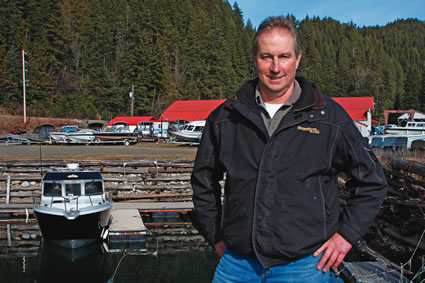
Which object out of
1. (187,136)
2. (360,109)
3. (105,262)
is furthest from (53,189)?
(360,109)

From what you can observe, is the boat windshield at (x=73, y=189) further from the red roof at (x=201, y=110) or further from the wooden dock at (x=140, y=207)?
the red roof at (x=201, y=110)

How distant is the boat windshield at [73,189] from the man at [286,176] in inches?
473

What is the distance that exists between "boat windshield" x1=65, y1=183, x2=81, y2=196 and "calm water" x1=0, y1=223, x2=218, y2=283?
5.91ft

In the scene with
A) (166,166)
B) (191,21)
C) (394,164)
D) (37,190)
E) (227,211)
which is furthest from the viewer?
(191,21)

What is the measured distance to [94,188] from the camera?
46.9ft

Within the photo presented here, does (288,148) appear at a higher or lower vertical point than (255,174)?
higher

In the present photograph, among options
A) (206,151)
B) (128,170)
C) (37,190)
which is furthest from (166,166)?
(206,151)

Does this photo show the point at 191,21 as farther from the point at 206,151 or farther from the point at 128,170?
the point at 206,151

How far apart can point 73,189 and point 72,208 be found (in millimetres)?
1003

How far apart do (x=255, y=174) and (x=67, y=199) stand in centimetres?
1196

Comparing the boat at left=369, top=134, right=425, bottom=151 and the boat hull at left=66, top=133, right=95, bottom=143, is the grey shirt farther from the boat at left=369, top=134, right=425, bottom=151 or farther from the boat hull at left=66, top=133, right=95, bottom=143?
the boat hull at left=66, top=133, right=95, bottom=143

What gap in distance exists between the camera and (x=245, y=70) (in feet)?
406

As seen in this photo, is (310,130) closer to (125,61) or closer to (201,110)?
(201,110)

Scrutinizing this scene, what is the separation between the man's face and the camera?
104 inches
